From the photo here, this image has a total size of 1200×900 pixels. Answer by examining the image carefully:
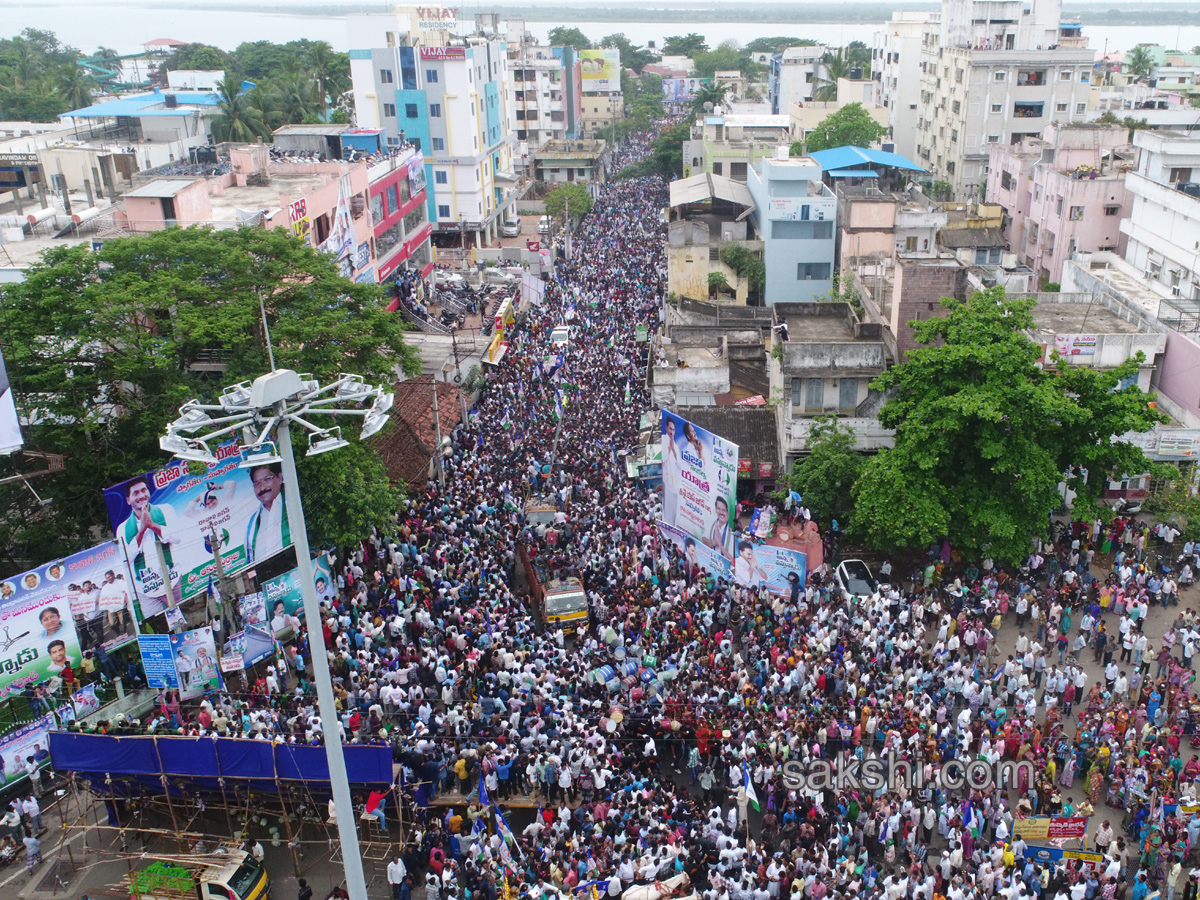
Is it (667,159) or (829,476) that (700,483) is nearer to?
(829,476)

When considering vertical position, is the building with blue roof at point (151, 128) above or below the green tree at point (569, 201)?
above

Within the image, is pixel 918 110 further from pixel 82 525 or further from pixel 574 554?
pixel 82 525

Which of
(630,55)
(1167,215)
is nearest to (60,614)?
(1167,215)

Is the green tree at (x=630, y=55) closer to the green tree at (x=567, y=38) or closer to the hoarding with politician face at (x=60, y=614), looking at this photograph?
the green tree at (x=567, y=38)

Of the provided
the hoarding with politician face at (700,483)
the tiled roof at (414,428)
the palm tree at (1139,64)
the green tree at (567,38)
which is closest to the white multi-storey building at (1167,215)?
the hoarding with politician face at (700,483)

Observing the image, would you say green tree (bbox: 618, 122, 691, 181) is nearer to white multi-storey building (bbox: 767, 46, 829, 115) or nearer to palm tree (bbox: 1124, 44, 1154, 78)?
white multi-storey building (bbox: 767, 46, 829, 115)


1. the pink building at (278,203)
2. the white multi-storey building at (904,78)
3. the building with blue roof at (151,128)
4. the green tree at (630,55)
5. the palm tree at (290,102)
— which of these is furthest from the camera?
the green tree at (630,55)
